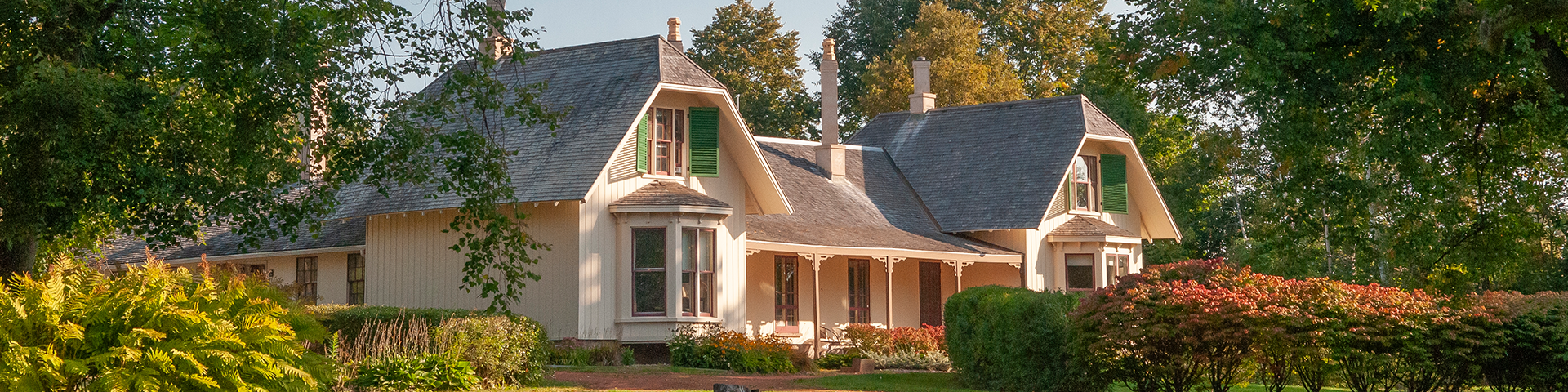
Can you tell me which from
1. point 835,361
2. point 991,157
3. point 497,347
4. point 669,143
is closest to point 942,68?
point 991,157

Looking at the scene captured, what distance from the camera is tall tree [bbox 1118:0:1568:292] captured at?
15219 millimetres

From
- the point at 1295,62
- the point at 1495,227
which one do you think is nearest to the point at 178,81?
the point at 1295,62

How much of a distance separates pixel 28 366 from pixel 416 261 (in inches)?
578

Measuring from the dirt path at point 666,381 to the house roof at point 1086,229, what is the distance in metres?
11.4

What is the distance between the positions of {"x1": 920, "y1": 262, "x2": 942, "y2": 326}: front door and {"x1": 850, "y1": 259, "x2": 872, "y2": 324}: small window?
5.21 feet

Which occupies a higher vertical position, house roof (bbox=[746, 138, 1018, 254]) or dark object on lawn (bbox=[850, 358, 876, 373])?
house roof (bbox=[746, 138, 1018, 254])

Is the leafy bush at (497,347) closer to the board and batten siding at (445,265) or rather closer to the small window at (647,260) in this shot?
the board and batten siding at (445,265)

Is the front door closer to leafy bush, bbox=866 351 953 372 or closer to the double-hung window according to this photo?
leafy bush, bbox=866 351 953 372

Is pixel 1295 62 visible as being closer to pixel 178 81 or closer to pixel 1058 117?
pixel 178 81

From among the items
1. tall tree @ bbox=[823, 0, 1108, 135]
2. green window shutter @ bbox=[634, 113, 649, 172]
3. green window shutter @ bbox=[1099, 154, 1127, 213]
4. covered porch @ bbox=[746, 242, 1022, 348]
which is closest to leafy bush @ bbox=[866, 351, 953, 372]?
covered porch @ bbox=[746, 242, 1022, 348]

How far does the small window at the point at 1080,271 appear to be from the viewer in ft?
99.7

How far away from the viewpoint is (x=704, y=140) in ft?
78.9

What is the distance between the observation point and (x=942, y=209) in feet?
103

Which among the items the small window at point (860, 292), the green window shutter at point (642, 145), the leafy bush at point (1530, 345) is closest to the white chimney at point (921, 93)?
the small window at point (860, 292)
